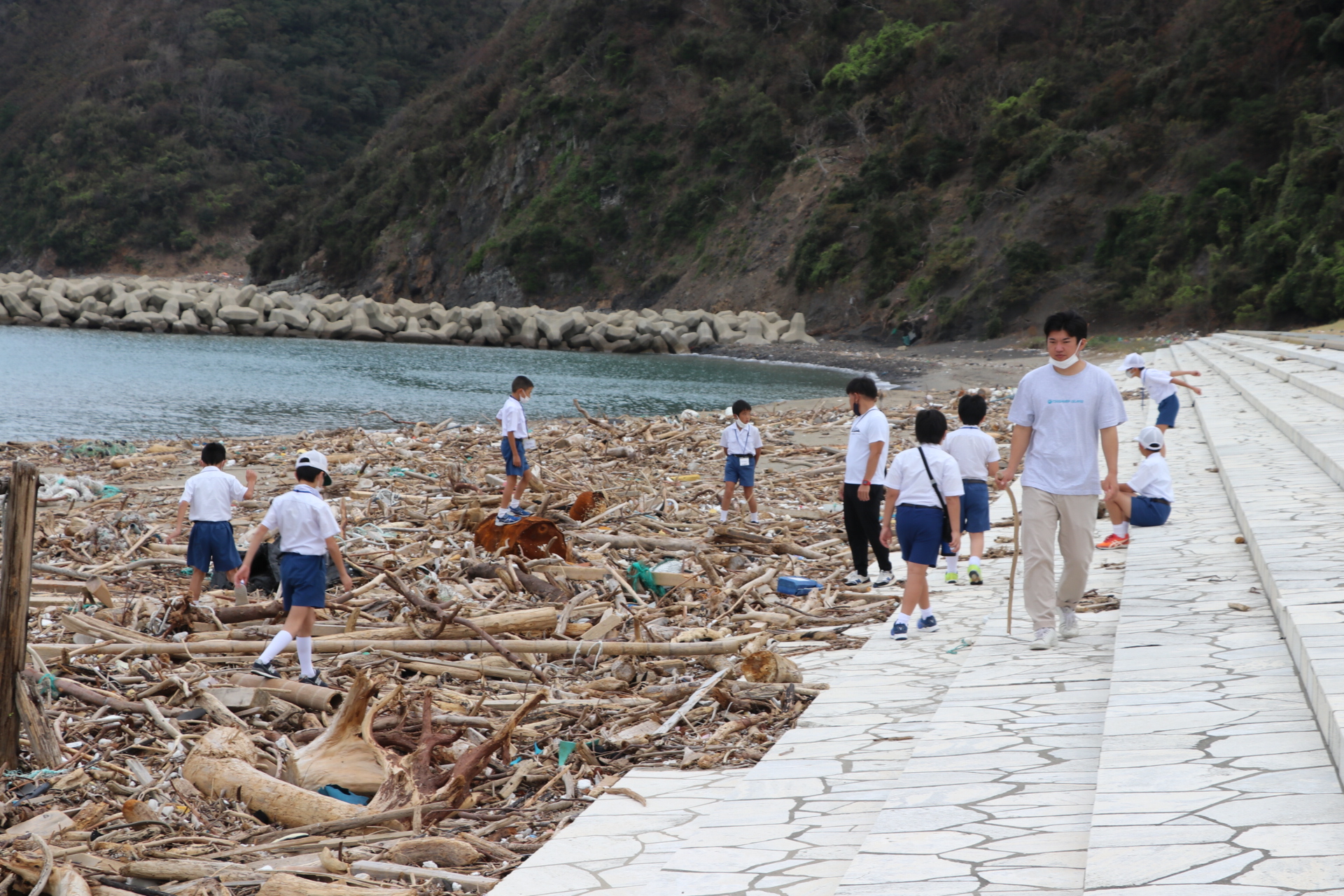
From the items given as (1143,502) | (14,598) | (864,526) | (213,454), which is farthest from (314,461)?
(1143,502)

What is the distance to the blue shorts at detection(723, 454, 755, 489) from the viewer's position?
1104 cm

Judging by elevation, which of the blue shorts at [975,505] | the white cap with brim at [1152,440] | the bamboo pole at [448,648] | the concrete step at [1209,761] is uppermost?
the white cap with brim at [1152,440]

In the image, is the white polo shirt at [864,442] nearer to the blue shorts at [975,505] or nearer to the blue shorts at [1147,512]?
the blue shorts at [975,505]

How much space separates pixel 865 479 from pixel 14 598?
5365 mm

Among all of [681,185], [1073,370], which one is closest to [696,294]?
[681,185]

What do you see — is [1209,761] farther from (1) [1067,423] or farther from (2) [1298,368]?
(2) [1298,368]

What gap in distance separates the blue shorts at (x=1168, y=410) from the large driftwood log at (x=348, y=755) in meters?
9.51

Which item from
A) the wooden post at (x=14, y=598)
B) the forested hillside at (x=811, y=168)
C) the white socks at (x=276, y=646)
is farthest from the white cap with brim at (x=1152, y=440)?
the forested hillside at (x=811, y=168)

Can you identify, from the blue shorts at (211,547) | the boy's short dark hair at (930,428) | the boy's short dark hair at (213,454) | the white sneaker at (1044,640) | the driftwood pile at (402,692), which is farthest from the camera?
the boy's short dark hair at (213,454)

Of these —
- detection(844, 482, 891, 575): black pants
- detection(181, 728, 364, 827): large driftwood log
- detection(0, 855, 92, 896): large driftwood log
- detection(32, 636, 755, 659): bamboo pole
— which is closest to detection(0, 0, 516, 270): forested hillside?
detection(844, 482, 891, 575): black pants

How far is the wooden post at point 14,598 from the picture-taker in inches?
191

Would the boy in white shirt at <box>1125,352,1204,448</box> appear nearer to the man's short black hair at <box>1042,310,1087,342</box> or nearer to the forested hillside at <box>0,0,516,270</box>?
the man's short black hair at <box>1042,310,1087,342</box>

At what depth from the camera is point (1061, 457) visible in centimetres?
556

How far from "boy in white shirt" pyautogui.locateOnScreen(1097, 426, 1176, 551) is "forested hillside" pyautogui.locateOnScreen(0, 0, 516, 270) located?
97.8 m
